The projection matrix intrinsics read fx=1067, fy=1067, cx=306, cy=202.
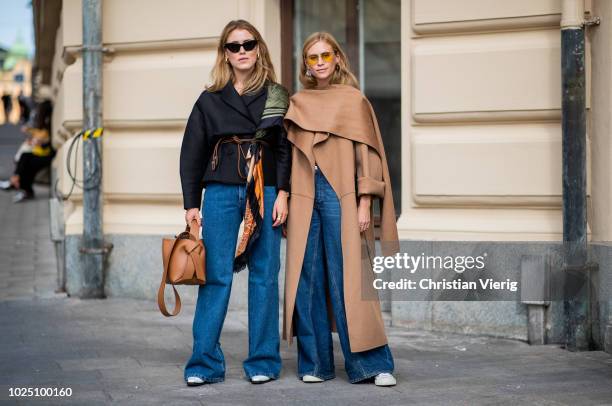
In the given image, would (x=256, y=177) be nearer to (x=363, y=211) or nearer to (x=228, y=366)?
(x=363, y=211)

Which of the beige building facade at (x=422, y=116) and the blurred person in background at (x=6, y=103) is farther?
the blurred person in background at (x=6, y=103)

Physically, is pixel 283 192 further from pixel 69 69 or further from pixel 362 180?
pixel 69 69

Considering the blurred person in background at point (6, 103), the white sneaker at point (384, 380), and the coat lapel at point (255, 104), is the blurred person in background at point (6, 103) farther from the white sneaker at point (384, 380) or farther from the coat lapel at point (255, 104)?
the white sneaker at point (384, 380)

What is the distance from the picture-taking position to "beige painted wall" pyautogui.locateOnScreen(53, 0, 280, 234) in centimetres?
844

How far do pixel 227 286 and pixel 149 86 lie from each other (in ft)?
11.2

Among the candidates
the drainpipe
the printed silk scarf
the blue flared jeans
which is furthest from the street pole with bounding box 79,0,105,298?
the drainpipe

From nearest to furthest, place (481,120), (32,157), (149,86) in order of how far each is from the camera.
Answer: (481,120) < (149,86) < (32,157)

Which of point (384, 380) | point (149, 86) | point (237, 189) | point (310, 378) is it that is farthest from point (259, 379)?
point (149, 86)

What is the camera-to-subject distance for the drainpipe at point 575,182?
6.69 m

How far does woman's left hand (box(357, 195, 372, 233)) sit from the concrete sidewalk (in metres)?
0.85

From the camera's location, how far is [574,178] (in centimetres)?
677

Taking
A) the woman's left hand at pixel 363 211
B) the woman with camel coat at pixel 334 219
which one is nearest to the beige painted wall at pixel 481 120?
the woman with camel coat at pixel 334 219

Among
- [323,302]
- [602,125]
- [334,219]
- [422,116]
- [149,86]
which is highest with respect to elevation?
[149,86]

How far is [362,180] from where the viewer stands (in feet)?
18.2
